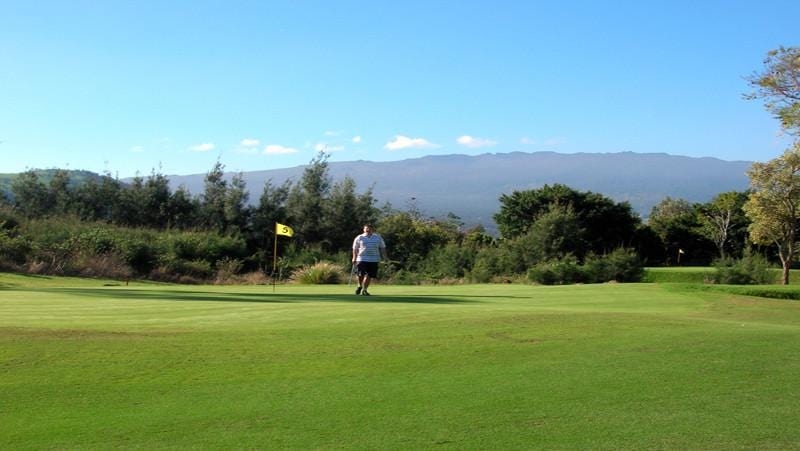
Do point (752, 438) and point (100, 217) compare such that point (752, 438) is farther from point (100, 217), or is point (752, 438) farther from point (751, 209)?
point (100, 217)

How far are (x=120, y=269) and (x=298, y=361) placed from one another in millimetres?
27936

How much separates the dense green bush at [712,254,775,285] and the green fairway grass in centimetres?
2230

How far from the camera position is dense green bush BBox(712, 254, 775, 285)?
103 ft

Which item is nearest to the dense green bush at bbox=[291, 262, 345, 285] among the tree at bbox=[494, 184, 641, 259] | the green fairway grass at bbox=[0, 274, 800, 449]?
the green fairway grass at bbox=[0, 274, 800, 449]

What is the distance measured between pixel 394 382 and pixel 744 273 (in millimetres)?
28771

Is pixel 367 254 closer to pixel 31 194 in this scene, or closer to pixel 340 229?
pixel 340 229

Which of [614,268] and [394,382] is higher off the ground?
[614,268]

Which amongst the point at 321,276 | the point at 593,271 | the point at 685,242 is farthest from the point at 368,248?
the point at 685,242

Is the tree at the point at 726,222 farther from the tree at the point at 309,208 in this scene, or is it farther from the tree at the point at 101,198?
the tree at the point at 101,198

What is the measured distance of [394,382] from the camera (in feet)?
22.6

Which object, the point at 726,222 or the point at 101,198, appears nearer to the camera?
the point at 101,198

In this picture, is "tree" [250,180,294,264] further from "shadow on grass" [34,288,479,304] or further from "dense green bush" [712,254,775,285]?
"shadow on grass" [34,288,479,304]

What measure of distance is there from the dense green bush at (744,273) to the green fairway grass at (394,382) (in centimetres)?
2230

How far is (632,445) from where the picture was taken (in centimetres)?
512
